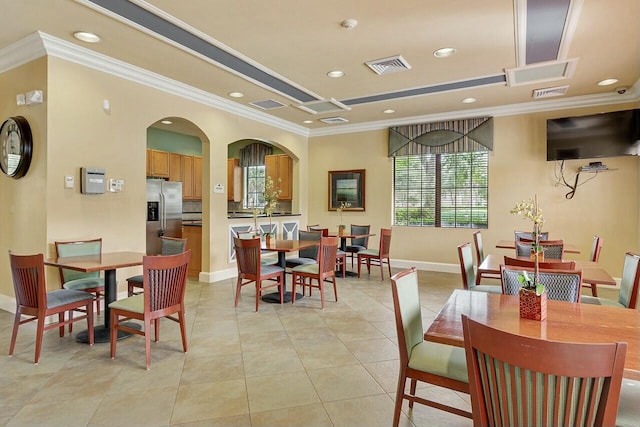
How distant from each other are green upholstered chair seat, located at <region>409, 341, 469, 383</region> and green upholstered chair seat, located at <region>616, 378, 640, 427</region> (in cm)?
59

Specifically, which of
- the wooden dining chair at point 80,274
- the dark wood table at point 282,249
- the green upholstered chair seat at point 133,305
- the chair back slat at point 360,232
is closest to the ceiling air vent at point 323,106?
the chair back slat at point 360,232

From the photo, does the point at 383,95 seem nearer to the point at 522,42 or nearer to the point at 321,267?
the point at 522,42

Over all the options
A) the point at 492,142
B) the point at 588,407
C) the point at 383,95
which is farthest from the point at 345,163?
the point at 588,407

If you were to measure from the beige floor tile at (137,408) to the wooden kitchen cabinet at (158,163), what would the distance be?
583 cm

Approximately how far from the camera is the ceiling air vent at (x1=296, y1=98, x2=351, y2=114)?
6.01m

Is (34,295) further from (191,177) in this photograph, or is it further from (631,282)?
(191,177)

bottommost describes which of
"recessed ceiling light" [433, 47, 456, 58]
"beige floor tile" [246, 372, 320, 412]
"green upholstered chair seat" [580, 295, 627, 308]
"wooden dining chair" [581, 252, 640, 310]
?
"beige floor tile" [246, 372, 320, 412]

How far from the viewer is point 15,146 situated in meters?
4.09

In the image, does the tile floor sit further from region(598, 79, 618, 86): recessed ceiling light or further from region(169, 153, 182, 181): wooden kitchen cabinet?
region(169, 153, 182, 181): wooden kitchen cabinet

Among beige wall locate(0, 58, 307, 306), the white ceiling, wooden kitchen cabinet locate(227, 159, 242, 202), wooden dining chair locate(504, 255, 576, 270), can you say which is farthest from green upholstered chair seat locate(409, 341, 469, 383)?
wooden kitchen cabinet locate(227, 159, 242, 202)

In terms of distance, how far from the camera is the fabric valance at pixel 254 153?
9.48 meters

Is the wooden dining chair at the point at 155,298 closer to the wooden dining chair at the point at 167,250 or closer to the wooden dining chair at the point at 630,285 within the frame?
the wooden dining chair at the point at 167,250

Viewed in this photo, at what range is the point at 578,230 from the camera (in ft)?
19.2

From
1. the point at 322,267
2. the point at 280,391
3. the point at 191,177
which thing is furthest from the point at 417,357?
the point at 191,177
